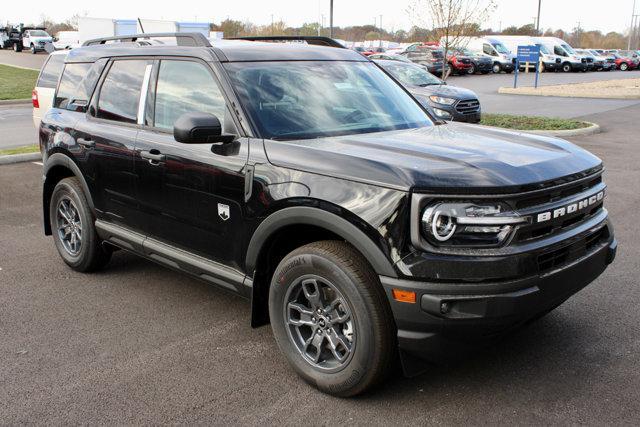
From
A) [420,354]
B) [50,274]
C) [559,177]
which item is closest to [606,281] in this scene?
[559,177]

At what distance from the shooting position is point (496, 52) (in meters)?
43.2

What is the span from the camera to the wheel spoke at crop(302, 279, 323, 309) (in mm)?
3438

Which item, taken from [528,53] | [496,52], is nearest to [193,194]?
[528,53]

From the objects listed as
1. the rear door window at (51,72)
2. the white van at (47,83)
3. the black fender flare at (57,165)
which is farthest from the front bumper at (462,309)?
the rear door window at (51,72)

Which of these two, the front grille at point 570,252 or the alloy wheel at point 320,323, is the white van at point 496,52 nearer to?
the front grille at point 570,252

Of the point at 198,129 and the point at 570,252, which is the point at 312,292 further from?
the point at 570,252

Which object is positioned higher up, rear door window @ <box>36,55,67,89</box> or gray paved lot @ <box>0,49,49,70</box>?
rear door window @ <box>36,55,67,89</box>

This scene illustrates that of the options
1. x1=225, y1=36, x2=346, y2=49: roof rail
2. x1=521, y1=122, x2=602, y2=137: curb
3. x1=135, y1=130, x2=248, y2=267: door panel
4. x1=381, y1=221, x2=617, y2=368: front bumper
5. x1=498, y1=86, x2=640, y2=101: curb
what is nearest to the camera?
x1=381, y1=221, x2=617, y2=368: front bumper

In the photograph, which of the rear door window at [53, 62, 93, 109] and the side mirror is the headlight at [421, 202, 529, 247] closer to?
the side mirror

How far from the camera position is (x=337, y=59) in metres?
4.62

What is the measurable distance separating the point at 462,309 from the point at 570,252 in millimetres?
750

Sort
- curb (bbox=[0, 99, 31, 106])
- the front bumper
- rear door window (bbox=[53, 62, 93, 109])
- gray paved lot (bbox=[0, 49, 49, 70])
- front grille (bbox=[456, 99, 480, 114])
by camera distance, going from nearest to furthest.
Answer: the front bumper < rear door window (bbox=[53, 62, 93, 109]) < front grille (bbox=[456, 99, 480, 114]) < curb (bbox=[0, 99, 31, 106]) < gray paved lot (bbox=[0, 49, 49, 70])

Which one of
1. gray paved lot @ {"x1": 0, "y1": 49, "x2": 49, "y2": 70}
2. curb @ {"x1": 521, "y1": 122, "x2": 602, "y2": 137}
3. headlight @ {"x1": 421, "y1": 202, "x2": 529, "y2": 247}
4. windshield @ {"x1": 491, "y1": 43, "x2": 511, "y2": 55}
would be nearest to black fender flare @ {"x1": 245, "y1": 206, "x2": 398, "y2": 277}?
headlight @ {"x1": 421, "y1": 202, "x2": 529, "y2": 247}

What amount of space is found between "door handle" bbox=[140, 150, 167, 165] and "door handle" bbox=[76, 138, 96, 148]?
0.75 m
